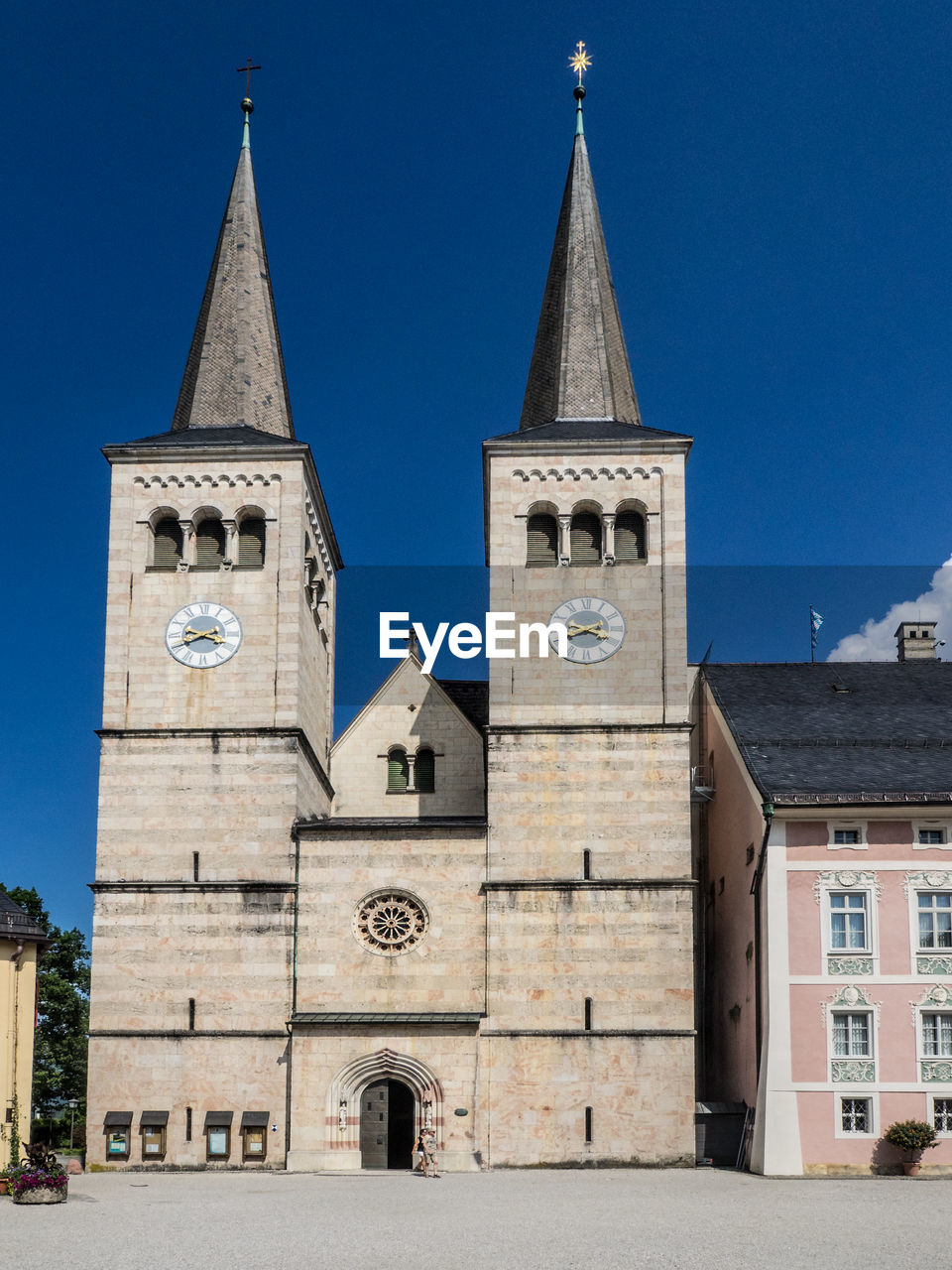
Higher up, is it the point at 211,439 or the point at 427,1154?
the point at 211,439

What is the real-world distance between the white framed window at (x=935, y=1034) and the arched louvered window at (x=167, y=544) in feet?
65.5

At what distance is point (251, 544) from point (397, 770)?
7.44 meters

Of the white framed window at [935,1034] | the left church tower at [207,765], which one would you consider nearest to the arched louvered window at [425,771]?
the left church tower at [207,765]

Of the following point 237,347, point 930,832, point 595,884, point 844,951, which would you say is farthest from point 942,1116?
point 237,347

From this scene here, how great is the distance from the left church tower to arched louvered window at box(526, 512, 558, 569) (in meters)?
5.51

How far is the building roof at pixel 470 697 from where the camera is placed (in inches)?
1834

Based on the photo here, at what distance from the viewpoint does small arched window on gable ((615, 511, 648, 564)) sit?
1628 inches

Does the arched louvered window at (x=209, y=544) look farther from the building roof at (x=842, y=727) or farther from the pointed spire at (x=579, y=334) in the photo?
the building roof at (x=842, y=727)

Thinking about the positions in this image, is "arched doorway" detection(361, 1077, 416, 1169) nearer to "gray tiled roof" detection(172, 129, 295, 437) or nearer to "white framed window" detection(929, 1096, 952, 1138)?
"white framed window" detection(929, 1096, 952, 1138)

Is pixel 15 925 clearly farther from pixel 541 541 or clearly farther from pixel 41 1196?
pixel 541 541

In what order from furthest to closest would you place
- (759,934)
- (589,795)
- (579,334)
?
(579,334)
(589,795)
(759,934)

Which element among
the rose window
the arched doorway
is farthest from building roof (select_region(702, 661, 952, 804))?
the arched doorway

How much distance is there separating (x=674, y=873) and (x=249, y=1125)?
35.1 feet

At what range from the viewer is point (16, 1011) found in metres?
31.7
